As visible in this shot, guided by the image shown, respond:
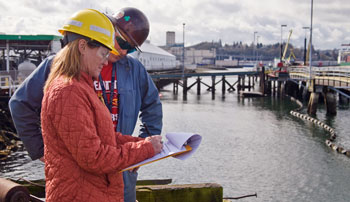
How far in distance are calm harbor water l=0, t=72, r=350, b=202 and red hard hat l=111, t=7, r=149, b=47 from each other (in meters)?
8.71

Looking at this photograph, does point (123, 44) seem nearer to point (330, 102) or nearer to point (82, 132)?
point (82, 132)

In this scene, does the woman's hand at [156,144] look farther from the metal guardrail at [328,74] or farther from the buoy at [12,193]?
the metal guardrail at [328,74]

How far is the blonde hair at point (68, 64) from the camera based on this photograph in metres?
1.98

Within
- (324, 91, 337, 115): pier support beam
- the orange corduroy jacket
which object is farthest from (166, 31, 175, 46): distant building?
the orange corduroy jacket

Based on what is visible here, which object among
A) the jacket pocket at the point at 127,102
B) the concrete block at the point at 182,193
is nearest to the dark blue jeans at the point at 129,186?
the jacket pocket at the point at 127,102

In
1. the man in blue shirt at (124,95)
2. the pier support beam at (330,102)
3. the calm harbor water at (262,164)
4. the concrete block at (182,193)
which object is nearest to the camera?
the man in blue shirt at (124,95)

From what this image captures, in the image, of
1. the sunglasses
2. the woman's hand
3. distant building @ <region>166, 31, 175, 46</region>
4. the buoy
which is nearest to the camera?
the woman's hand

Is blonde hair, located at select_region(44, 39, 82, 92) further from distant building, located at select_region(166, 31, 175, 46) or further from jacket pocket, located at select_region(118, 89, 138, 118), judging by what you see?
distant building, located at select_region(166, 31, 175, 46)

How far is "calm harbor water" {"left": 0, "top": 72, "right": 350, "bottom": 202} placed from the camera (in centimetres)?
1183

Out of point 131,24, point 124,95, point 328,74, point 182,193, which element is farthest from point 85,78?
point 328,74


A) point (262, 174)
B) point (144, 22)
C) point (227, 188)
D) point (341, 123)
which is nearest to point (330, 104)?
point (341, 123)

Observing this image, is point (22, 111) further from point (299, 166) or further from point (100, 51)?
point (299, 166)

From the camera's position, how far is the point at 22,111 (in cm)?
255

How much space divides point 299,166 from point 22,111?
13.2 metres
